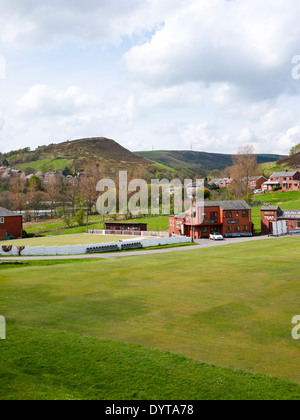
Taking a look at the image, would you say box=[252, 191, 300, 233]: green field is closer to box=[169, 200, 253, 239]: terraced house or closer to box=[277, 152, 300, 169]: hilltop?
box=[169, 200, 253, 239]: terraced house

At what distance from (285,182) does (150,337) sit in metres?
134

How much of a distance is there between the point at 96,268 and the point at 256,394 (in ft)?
80.8

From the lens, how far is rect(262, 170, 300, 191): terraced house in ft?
436

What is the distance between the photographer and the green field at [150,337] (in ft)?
31.7

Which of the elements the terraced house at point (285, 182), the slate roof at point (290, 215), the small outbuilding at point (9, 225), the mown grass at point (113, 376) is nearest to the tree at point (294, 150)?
the terraced house at point (285, 182)

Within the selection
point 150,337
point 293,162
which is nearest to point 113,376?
point 150,337

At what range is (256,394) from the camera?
9344mm

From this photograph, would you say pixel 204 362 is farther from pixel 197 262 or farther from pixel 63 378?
pixel 197 262

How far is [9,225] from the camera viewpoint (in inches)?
3041

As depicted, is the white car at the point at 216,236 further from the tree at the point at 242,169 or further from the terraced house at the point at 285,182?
the terraced house at the point at 285,182

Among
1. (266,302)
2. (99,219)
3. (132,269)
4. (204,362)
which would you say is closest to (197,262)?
(132,269)

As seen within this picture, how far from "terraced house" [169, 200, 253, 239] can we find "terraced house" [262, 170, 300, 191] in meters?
68.4
